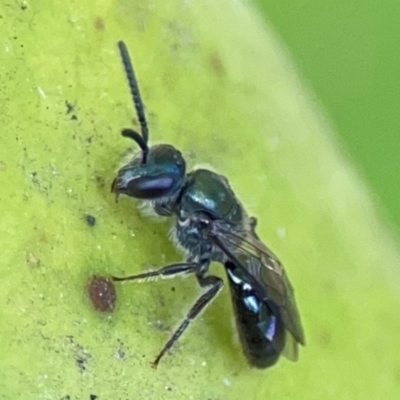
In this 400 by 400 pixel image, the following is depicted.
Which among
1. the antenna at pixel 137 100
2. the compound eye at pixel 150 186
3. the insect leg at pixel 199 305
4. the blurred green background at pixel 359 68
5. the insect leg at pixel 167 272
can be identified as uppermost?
the antenna at pixel 137 100

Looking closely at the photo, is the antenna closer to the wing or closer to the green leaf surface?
the green leaf surface

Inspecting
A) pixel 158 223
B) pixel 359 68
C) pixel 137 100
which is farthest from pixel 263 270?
pixel 359 68

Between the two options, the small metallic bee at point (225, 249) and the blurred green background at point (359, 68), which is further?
the blurred green background at point (359, 68)

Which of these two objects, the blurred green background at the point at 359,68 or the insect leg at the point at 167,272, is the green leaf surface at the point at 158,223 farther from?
the blurred green background at the point at 359,68

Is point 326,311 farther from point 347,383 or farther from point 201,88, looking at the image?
point 201,88

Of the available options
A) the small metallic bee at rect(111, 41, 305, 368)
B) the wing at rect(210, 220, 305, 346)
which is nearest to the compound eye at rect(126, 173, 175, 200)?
the small metallic bee at rect(111, 41, 305, 368)

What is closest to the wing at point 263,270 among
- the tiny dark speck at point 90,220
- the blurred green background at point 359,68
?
the tiny dark speck at point 90,220

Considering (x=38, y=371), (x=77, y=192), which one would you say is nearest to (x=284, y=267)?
(x=77, y=192)
